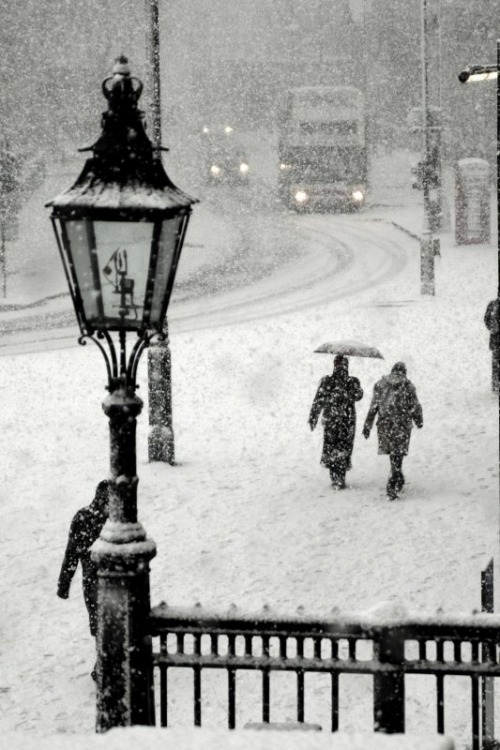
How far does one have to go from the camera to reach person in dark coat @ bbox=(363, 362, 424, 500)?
13.3 meters

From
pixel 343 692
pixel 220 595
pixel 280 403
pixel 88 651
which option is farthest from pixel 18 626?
pixel 280 403

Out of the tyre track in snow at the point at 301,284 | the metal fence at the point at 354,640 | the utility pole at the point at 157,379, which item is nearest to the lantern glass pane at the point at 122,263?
the metal fence at the point at 354,640

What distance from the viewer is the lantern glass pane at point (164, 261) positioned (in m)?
5.49

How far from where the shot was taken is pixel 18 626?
10.2 meters

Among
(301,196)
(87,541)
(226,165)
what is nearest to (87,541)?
(87,541)

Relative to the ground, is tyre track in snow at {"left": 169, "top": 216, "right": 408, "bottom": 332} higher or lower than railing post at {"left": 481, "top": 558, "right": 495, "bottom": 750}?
higher

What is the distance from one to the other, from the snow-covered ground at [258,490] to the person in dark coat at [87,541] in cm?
52

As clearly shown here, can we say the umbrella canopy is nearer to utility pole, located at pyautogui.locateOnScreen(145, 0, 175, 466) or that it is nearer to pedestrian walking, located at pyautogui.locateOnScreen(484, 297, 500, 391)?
utility pole, located at pyautogui.locateOnScreen(145, 0, 175, 466)

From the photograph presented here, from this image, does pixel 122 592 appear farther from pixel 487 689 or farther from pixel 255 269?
pixel 255 269

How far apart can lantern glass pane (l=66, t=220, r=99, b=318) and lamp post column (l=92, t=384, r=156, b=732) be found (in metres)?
0.38

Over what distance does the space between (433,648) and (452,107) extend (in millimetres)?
46935

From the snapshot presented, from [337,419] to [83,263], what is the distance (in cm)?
854

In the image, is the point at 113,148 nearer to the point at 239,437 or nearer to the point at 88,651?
the point at 88,651

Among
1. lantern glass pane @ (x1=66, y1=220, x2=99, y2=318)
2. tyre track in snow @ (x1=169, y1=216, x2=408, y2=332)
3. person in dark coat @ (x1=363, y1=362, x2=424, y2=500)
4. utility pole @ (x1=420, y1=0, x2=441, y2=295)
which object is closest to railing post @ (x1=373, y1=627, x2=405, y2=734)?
lantern glass pane @ (x1=66, y1=220, x2=99, y2=318)
